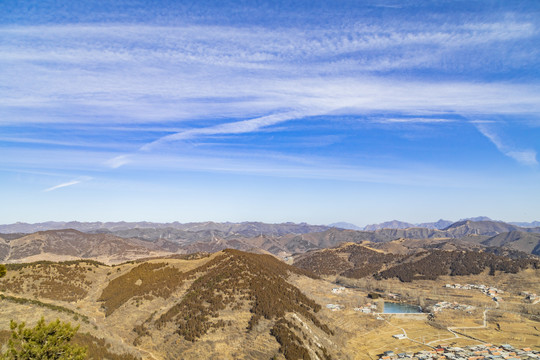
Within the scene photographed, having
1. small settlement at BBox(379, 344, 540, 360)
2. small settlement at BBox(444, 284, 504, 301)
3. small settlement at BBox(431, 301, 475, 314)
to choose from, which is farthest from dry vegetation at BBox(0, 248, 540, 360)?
small settlement at BBox(444, 284, 504, 301)

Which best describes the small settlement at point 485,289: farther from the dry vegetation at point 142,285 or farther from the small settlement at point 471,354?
the dry vegetation at point 142,285

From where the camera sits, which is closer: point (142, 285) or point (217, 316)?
point (217, 316)

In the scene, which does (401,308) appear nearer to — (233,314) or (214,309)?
(233,314)

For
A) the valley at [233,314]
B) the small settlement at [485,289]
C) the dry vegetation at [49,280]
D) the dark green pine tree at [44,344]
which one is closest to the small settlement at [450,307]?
the valley at [233,314]

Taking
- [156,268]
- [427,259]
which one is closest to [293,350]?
[156,268]

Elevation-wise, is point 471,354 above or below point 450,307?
above

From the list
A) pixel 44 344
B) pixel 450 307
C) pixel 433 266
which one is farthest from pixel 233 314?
pixel 433 266

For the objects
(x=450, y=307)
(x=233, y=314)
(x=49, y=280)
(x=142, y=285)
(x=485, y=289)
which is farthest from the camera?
(x=485, y=289)
